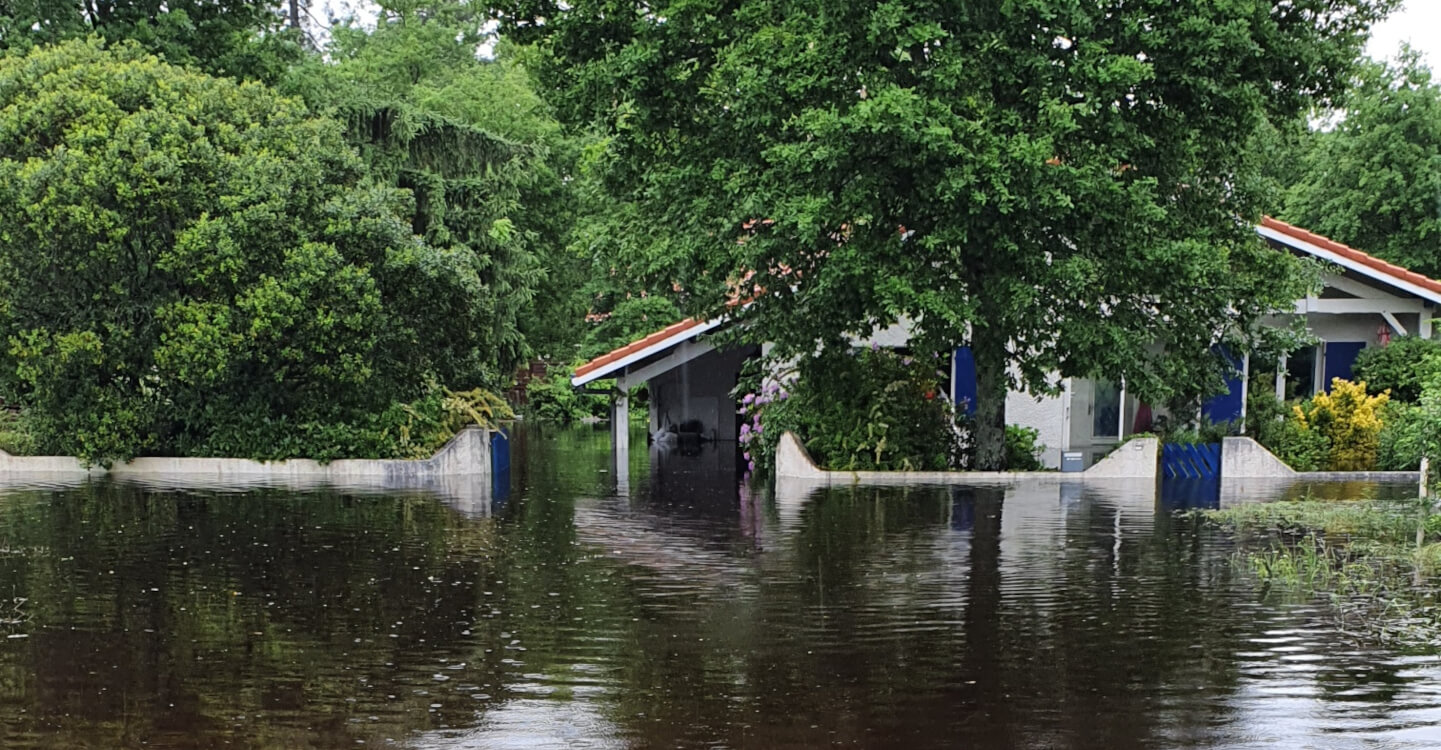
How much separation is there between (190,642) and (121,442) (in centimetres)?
1368

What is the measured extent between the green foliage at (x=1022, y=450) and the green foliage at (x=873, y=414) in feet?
3.02

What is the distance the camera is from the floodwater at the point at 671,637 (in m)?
8.00

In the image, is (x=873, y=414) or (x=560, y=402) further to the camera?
(x=560, y=402)

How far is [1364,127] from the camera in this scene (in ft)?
114

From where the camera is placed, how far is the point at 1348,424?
74.2ft

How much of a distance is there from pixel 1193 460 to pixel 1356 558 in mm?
8636

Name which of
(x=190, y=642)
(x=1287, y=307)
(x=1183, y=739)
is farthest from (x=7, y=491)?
(x=1287, y=307)

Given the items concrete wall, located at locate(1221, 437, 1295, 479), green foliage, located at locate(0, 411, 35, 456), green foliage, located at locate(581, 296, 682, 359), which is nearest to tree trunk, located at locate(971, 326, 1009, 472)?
concrete wall, located at locate(1221, 437, 1295, 479)

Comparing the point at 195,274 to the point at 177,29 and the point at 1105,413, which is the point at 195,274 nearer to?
the point at 177,29

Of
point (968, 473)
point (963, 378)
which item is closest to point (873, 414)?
point (968, 473)

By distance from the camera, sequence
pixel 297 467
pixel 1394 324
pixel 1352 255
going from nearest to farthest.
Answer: pixel 297 467 → pixel 1352 255 → pixel 1394 324

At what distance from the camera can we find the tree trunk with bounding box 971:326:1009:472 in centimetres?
2009

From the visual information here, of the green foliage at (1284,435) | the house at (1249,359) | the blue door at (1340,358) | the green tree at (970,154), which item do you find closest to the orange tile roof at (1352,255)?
the house at (1249,359)

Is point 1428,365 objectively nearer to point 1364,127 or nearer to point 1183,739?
point 1364,127
